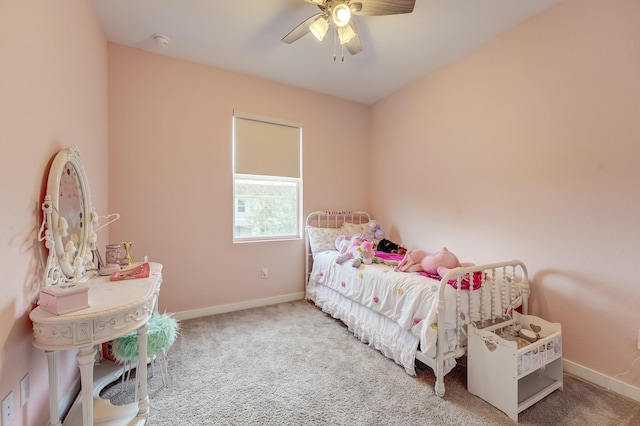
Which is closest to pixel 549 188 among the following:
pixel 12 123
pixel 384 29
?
pixel 384 29

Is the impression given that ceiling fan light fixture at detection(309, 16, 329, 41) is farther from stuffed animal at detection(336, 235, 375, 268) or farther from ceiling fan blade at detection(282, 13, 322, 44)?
stuffed animal at detection(336, 235, 375, 268)

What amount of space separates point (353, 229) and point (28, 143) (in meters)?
2.99

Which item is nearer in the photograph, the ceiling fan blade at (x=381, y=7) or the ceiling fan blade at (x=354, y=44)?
the ceiling fan blade at (x=381, y=7)

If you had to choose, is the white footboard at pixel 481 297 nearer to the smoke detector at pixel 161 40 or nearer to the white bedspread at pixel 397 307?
the white bedspread at pixel 397 307

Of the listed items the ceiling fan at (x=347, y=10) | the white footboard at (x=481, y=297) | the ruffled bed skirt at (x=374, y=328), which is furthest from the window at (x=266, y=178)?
the white footboard at (x=481, y=297)

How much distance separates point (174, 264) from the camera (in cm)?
281

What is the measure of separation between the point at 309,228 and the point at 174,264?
156 cm

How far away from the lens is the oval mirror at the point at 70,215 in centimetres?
136

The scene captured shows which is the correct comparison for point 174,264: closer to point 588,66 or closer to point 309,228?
point 309,228

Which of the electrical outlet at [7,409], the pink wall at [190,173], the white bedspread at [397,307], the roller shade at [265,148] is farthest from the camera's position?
the roller shade at [265,148]

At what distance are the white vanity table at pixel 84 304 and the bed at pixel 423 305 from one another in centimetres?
165

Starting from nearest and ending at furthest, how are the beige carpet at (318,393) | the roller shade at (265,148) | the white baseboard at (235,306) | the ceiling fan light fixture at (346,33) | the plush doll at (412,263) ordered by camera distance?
the beige carpet at (318,393)
the ceiling fan light fixture at (346,33)
the plush doll at (412,263)
the white baseboard at (235,306)
the roller shade at (265,148)

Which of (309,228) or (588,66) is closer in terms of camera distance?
(588,66)

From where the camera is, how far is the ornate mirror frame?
52.8 inches
